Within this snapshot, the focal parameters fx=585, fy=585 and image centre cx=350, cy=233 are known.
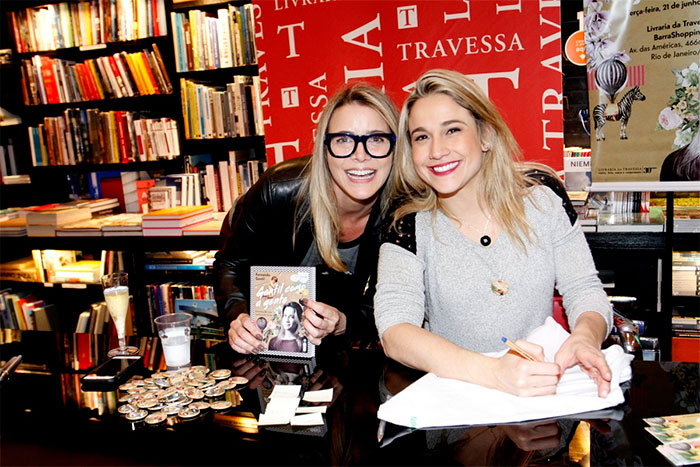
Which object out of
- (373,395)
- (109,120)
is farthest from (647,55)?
(109,120)

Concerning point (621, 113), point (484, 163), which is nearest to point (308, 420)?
point (484, 163)

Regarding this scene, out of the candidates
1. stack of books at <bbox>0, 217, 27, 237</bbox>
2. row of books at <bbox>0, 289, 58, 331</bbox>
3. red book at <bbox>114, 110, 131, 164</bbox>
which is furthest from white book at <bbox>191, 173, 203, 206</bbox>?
row of books at <bbox>0, 289, 58, 331</bbox>

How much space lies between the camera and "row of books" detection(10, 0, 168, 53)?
3.72 metres

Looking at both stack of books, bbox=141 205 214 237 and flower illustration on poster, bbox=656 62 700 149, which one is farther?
stack of books, bbox=141 205 214 237

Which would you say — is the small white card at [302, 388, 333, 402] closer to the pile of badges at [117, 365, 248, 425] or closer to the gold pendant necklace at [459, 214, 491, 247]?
the pile of badges at [117, 365, 248, 425]

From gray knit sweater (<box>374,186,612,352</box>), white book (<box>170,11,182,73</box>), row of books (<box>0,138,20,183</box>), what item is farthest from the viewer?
row of books (<box>0,138,20,183</box>)

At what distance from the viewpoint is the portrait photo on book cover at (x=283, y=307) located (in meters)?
1.48

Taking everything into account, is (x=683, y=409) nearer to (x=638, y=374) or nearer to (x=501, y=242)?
(x=638, y=374)

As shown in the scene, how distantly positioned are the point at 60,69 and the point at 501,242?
3627mm

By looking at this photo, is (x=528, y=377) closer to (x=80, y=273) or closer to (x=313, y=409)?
(x=313, y=409)

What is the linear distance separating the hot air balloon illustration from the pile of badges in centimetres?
219

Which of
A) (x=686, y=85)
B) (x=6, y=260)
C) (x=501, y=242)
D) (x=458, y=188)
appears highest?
(x=686, y=85)

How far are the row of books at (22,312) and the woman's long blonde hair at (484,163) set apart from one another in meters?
3.53

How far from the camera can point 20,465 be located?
114 centimetres
